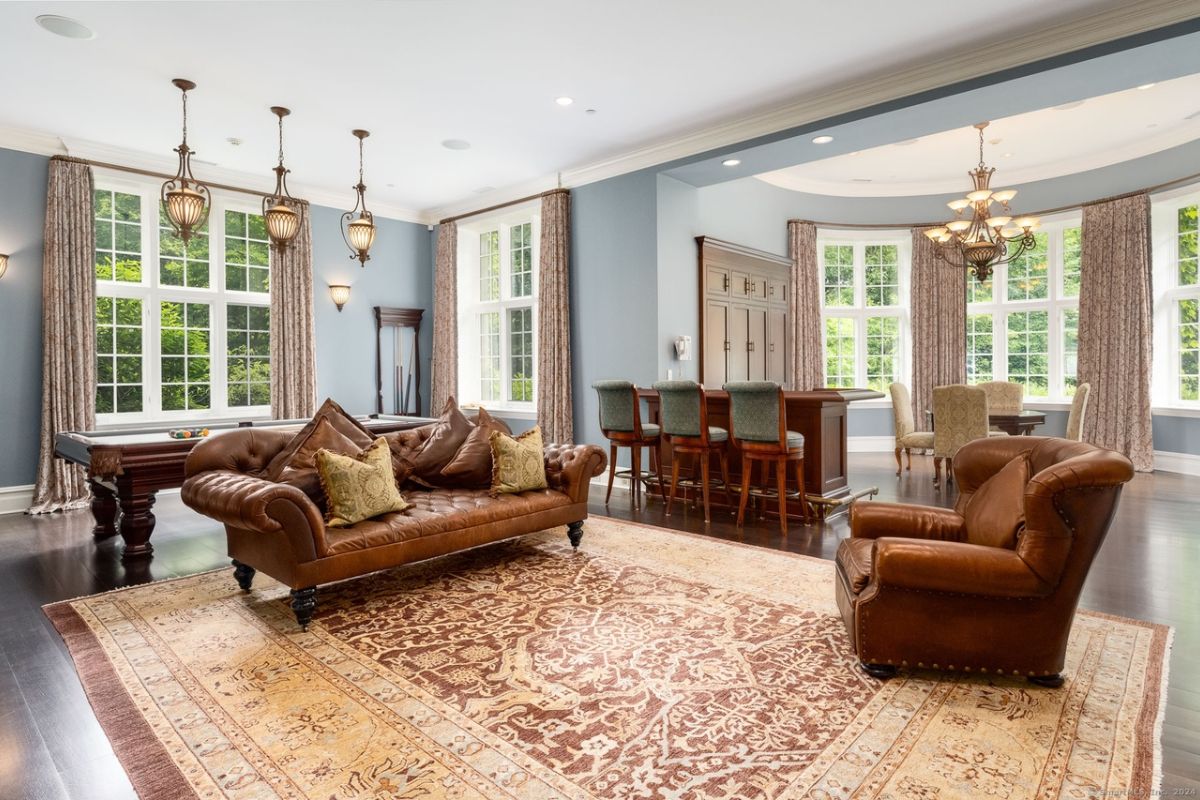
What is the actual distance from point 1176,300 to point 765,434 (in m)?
6.00

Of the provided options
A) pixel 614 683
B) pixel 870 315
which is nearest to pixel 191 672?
pixel 614 683

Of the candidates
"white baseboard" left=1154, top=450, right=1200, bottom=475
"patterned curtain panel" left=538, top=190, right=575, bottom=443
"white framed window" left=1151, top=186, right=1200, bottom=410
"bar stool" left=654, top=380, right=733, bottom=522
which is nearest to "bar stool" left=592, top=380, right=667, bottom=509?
"bar stool" left=654, top=380, right=733, bottom=522

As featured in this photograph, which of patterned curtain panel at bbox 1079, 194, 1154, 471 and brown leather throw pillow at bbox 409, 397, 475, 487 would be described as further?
patterned curtain panel at bbox 1079, 194, 1154, 471

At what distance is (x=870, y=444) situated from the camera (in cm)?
Answer: 935

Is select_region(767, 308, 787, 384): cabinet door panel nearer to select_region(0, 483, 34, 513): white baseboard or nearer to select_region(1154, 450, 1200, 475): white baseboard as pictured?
select_region(1154, 450, 1200, 475): white baseboard

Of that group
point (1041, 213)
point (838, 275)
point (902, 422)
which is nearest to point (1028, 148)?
point (1041, 213)

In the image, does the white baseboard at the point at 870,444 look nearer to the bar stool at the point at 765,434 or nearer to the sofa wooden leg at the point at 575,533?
the bar stool at the point at 765,434

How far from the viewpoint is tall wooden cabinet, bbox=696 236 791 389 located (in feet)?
22.9

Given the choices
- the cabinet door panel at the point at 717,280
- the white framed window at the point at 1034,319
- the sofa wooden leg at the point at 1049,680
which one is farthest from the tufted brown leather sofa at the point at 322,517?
the white framed window at the point at 1034,319

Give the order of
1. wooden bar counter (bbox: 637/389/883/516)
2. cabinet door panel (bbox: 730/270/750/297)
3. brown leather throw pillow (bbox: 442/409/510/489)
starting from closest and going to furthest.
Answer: brown leather throw pillow (bbox: 442/409/510/489), wooden bar counter (bbox: 637/389/883/516), cabinet door panel (bbox: 730/270/750/297)

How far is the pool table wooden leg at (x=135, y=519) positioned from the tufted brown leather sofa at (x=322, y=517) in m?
0.98

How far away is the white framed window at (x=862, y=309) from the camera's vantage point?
370 inches

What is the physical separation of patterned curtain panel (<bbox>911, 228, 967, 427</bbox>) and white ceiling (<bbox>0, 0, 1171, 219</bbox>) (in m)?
4.73

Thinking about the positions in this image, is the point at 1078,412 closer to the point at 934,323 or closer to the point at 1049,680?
the point at 934,323
